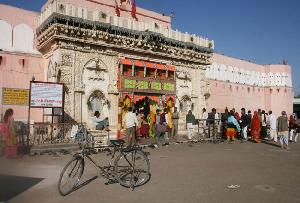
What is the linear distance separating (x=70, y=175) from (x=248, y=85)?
31.1 m

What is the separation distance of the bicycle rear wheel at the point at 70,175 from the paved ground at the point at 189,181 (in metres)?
0.18

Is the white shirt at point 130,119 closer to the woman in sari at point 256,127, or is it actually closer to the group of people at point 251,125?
the group of people at point 251,125

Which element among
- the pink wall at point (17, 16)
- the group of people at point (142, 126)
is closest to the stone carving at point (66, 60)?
the pink wall at point (17, 16)

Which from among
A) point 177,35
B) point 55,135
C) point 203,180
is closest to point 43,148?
point 55,135

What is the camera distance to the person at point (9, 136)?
10484 millimetres

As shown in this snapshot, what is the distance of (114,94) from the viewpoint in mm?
18266

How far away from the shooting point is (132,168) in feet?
21.1

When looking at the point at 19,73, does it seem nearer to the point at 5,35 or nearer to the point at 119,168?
the point at 5,35

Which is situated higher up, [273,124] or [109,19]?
[109,19]

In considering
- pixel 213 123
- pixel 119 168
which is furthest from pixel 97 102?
pixel 119 168

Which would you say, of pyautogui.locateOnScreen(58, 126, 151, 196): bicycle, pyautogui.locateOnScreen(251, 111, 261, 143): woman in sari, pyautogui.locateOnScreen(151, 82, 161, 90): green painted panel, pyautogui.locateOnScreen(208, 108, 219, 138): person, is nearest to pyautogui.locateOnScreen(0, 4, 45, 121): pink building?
pyautogui.locateOnScreen(151, 82, 161, 90): green painted panel

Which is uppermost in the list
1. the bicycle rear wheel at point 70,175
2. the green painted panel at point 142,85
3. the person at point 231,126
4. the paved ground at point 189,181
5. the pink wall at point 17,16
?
the pink wall at point 17,16

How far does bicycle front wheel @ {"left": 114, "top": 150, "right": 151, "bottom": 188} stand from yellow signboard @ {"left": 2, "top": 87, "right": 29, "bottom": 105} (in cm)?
1208

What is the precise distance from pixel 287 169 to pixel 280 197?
10.1 ft
